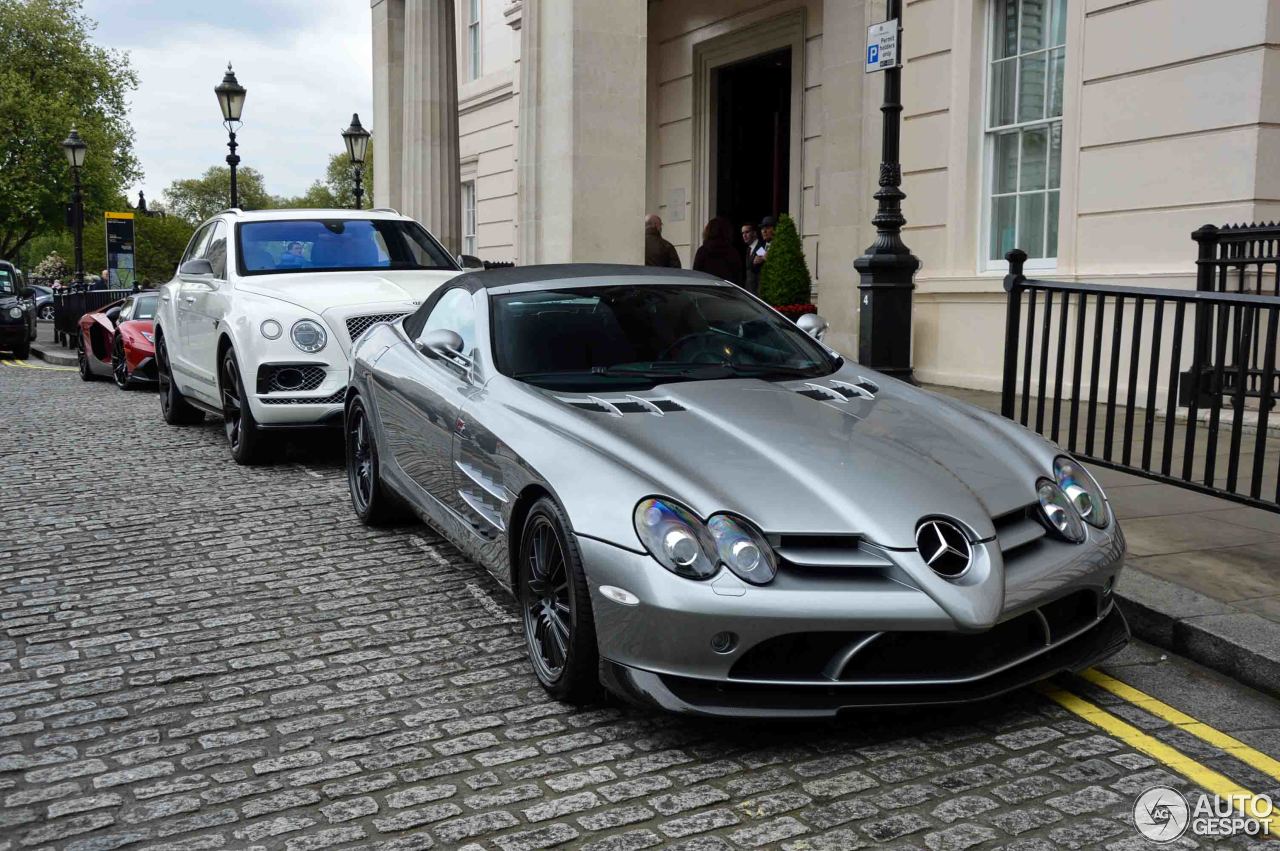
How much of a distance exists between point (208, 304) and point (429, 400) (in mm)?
4614

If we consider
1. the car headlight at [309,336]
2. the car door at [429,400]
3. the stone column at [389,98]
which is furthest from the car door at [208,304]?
the stone column at [389,98]

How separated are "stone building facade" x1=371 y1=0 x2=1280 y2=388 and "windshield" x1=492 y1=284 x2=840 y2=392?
5928 millimetres

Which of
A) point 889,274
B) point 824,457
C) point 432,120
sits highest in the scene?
point 432,120

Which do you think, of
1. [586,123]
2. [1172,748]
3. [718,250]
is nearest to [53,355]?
[586,123]

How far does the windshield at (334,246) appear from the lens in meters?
9.27

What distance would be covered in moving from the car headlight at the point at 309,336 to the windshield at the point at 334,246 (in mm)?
1159

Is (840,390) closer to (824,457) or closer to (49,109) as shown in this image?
(824,457)

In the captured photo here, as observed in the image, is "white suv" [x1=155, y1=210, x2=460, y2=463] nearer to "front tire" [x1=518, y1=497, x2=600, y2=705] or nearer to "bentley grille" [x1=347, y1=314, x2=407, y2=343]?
"bentley grille" [x1=347, y1=314, x2=407, y2=343]

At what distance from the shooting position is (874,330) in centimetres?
810

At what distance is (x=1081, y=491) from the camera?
13.6 ft

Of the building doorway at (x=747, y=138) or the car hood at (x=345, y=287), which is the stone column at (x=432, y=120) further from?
the car hood at (x=345, y=287)

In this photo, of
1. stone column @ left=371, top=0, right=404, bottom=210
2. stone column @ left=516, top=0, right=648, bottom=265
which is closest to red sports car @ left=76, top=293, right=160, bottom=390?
stone column @ left=516, top=0, right=648, bottom=265

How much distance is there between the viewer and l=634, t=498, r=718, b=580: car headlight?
3447mm

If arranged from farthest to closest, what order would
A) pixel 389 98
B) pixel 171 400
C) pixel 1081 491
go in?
pixel 389 98 < pixel 171 400 < pixel 1081 491
